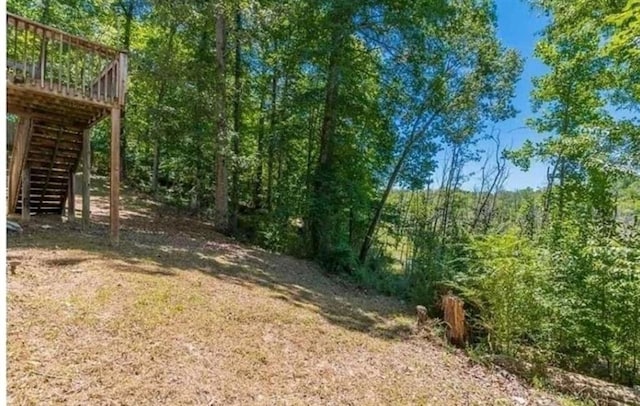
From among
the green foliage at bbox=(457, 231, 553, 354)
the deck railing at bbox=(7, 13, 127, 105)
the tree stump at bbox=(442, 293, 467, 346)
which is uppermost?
the deck railing at bbox=(7, 13, 127, 105)

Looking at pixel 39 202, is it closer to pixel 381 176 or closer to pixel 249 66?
pixel 249 66

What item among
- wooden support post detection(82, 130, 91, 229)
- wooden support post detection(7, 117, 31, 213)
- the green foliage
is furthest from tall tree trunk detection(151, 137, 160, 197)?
the green foliage

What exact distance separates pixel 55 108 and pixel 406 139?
8105mm

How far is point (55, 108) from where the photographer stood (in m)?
6.21

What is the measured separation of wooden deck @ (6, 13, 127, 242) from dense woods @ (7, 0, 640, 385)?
2.27 ft

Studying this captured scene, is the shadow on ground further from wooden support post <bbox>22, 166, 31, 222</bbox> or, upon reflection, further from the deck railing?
the deck railing

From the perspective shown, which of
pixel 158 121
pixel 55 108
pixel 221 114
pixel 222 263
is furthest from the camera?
pixel 158 121

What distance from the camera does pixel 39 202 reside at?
26.1 feet

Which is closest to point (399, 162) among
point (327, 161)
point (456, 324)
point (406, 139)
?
point (406, 139)

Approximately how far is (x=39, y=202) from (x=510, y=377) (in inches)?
341

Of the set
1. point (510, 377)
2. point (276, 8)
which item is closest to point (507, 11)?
point (276, 8)

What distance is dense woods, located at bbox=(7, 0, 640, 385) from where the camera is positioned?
464cm

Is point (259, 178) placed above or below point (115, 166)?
above

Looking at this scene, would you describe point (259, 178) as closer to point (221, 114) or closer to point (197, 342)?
point (221, 114)
